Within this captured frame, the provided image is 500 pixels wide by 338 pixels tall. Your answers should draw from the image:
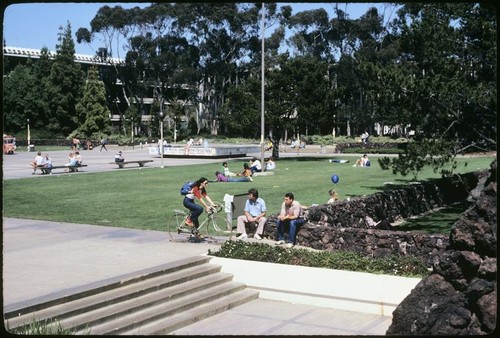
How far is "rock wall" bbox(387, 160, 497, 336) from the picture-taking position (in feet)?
23.8

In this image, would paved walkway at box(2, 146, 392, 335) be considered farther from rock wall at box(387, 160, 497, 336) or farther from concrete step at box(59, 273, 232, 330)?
rock wall at box(387, 160, 497, 336)

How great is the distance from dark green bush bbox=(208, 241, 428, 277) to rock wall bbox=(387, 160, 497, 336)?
2964mm

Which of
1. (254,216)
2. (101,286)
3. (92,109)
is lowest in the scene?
(101,286)

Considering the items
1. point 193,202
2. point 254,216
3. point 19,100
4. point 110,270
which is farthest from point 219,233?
point 19,100

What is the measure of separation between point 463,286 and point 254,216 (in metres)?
7.37

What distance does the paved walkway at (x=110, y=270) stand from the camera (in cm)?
970

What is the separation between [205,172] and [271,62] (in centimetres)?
5051

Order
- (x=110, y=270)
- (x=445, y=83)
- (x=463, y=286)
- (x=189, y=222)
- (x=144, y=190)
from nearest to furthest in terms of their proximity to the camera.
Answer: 1. (x=463, y=286)
2. (x=110, y=270)
3. (x=189, y=222)
4. (x=445, y=83)
5. (x=144, y=190)

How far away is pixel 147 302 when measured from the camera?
33.1 feet

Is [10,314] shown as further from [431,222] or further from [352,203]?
[431,222]

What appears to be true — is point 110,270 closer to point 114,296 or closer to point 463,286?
point 114,296

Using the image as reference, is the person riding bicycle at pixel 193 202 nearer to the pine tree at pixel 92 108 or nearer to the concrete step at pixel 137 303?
the concrete step at pixel 137 303

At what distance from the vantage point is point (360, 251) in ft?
43.1

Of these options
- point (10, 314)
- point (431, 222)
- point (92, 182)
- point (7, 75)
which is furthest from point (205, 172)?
point (7, 75)
